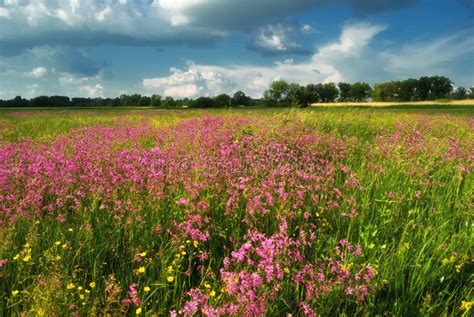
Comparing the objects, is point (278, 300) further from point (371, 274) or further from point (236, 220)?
point (236, 220)

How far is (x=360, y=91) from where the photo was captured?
147125 millimetres

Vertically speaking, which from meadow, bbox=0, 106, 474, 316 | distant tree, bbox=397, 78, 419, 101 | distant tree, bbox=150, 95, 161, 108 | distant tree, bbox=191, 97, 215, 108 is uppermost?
distant tree, bbox=397, 78, 419, 101

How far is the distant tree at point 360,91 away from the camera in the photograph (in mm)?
146000

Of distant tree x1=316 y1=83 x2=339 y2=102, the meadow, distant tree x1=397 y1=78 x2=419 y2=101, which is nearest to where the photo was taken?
the meadow

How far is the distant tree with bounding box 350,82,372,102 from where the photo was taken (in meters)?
146

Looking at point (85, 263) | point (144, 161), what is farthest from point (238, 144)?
point (85, 263)

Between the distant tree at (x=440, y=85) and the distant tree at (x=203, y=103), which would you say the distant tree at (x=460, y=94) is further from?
the distant tree at (x=203, y=103)

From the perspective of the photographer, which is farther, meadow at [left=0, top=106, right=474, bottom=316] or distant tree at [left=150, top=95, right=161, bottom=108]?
distant tree at [left=150, top=95, right=161, bottom=108]

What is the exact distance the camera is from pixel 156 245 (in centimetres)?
Result: 346

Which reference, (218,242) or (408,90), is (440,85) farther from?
(218,242)

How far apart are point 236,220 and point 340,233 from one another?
1.23 metres

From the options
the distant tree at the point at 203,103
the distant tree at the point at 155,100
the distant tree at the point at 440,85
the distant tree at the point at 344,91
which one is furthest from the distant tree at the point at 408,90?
the distant tree at the point at 203,103

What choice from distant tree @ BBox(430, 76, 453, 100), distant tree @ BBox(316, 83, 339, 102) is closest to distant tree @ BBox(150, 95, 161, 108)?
distant tree @ BBox(316, 83, 339, 102)

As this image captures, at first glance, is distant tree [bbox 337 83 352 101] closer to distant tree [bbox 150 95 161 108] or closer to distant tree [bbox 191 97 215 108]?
distant tree [bbox 150 95 161 108]
